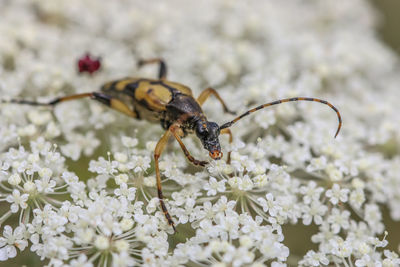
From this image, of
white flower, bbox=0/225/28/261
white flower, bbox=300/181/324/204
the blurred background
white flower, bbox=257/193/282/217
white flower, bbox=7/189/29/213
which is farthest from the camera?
the blurred background

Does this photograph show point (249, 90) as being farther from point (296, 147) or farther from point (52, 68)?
point (52, 68)

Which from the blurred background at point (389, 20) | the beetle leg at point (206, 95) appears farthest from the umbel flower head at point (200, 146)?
the blurred background at point (389, 20)

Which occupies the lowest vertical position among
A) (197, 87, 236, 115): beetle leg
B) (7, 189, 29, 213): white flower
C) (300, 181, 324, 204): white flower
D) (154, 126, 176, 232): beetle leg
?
(7, 189, 29, 213): white flower

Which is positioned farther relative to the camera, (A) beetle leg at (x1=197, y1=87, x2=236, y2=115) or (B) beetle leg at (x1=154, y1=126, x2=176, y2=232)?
(A) beetle leg at (x1=197, y1=87, x2=236, y2=115)

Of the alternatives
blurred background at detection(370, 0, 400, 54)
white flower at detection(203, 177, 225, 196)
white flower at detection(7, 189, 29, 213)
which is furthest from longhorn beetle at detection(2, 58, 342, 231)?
blurred background at detection(370, 0, 400, 54)

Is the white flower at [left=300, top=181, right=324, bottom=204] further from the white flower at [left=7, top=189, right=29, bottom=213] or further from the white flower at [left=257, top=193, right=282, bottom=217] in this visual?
the white flower at [left=7, top=189, right=29, bottom=213]

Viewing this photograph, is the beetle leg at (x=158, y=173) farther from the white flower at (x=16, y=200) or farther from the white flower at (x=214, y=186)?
the white flower at (x=16, y=200)

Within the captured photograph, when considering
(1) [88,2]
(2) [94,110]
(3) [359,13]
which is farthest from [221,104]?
(3) [359,13]
